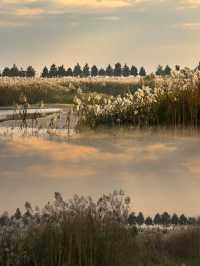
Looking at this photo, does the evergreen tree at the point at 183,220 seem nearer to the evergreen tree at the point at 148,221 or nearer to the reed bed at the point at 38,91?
the evergreen tree at the point at 148,221

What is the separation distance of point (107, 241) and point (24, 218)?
3.65 feet

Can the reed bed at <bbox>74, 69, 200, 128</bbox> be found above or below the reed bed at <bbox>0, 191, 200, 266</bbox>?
above

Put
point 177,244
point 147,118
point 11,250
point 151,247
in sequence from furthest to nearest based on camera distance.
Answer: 1. point 147,118
2. point 177,244
3. point 151,247
4. point 11,250

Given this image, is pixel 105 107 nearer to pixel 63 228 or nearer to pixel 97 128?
pixel 97 128

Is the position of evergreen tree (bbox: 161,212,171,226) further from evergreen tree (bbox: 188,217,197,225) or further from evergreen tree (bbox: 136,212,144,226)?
evergreen tree (bbox: 136,212,144,226)

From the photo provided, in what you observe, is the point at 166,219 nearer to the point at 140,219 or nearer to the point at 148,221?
the point at 148,221

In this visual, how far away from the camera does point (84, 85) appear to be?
79.6ft

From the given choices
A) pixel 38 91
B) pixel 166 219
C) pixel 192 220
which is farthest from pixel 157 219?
pixel 38 91

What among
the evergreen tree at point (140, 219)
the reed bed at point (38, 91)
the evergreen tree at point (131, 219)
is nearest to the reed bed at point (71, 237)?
the evergreen tree at point (131, 219)

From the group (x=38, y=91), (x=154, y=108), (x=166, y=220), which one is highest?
(x=38, y=91)

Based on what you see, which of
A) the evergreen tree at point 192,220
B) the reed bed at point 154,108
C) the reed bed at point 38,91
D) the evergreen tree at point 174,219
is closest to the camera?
the evergreen tree at point 192,220

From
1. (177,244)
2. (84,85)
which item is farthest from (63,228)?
(84,85)

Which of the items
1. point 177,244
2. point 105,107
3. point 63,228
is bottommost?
point 177,244

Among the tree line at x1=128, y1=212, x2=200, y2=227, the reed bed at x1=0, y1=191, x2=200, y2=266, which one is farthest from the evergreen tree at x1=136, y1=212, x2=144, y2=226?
the reed bed at x1=0, y1=191, x2=200, y2=266
